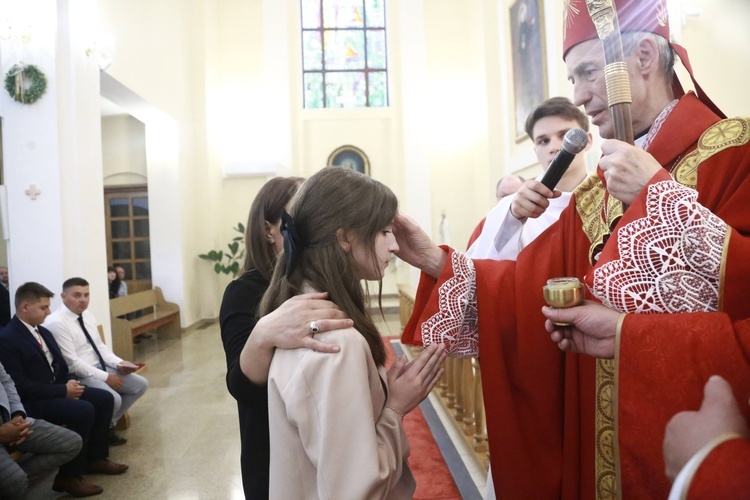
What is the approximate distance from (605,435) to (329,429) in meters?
0.74

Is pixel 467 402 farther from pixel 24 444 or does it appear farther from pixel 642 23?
pixel 642 23

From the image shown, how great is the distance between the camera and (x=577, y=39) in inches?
58.2

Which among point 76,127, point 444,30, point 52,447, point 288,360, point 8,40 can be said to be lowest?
point 52,447

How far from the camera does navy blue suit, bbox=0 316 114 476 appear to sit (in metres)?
3.54

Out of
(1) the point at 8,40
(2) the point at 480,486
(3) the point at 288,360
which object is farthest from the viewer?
(1) the point at 8,40

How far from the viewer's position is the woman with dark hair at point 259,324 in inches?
46.5

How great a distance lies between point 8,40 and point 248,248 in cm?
489

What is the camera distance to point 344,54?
13.1 metres

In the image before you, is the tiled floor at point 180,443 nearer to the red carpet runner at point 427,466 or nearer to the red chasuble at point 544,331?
the red carpet runner at point 427,466

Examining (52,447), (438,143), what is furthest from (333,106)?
(52,447)

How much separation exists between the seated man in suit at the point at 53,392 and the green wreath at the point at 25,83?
2410mm

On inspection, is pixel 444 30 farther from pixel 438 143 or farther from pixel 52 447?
pixel 52 447

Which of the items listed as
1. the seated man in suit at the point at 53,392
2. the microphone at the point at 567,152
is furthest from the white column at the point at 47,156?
the microphone at the point at 567,152

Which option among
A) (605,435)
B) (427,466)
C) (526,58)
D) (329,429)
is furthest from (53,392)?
(526,58)
